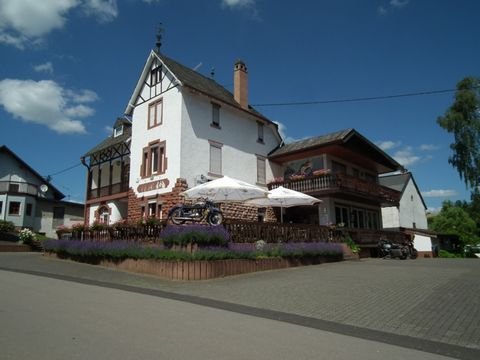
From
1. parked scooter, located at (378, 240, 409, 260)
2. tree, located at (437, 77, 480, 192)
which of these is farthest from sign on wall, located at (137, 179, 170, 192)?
tree, located at (437, 77, 480, 192)

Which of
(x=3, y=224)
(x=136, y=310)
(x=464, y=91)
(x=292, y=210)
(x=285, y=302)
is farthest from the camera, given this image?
(x=3, y=224)

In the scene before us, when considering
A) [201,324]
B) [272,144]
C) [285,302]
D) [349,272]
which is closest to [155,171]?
[272,144]

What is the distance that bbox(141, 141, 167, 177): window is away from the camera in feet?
69.4

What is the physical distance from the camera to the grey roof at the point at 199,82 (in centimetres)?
2141

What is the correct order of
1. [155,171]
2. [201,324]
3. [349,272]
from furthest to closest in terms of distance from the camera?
[155,171] → [349,272] → [201,324]

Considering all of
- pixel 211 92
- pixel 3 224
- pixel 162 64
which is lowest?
pixel 3 224

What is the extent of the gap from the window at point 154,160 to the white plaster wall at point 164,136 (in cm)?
30

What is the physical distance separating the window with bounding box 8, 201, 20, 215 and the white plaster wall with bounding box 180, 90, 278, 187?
27.8 m

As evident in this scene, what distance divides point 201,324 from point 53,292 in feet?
14.3

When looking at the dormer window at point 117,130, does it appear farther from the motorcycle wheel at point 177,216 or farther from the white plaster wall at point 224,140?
the motorcycle wheel at point 177,216

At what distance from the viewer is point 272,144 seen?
2683 centimetres

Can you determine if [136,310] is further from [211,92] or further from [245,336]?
[211,92]

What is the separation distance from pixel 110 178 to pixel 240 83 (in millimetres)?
11635

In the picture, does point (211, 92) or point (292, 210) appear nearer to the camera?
point (211, 92)
